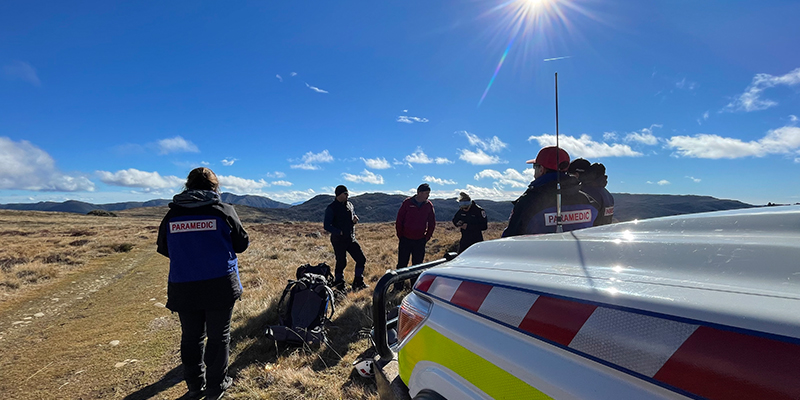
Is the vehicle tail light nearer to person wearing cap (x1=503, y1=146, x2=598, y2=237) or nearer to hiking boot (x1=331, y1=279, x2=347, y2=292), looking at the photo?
person wearing cap (x1=503, y1=146, x2=598, y2=237)

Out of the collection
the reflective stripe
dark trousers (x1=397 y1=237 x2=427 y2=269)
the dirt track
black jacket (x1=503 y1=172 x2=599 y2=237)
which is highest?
black jacket (x1=503 y1=172 x2=599 y2=237)

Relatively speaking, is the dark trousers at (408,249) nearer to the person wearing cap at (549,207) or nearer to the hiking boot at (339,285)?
the hiking boot at (339,285)

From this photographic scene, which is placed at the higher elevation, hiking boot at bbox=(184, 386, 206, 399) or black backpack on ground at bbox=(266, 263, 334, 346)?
black backpack on ground at bbox=(266, 263, 334, 346)

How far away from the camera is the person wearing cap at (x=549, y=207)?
2.60 m

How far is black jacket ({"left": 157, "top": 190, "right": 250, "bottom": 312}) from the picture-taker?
9.19 ft

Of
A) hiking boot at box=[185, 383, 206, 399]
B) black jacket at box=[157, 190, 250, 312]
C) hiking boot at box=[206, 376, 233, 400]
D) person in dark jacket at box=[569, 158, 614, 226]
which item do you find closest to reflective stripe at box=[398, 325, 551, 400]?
black jacket at box=[157, 190, 250, 312]

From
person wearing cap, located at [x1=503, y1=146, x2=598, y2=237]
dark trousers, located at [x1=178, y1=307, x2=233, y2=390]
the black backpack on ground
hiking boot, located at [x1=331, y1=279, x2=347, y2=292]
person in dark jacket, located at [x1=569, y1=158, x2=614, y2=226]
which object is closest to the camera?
person wearing cap, located at [x1=503, y1=146, x2=598, y2=237]

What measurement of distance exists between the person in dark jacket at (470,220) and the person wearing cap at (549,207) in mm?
3711

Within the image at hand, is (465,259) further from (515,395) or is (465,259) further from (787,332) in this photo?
(787,332)

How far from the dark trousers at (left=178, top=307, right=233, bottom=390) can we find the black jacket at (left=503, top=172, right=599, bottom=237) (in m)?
2.73

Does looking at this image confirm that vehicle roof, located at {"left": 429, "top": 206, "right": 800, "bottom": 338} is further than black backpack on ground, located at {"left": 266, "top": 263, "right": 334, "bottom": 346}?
No

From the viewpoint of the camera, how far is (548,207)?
8.59ft

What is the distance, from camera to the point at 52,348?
4277 mm

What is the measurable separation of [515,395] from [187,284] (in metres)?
2.86
